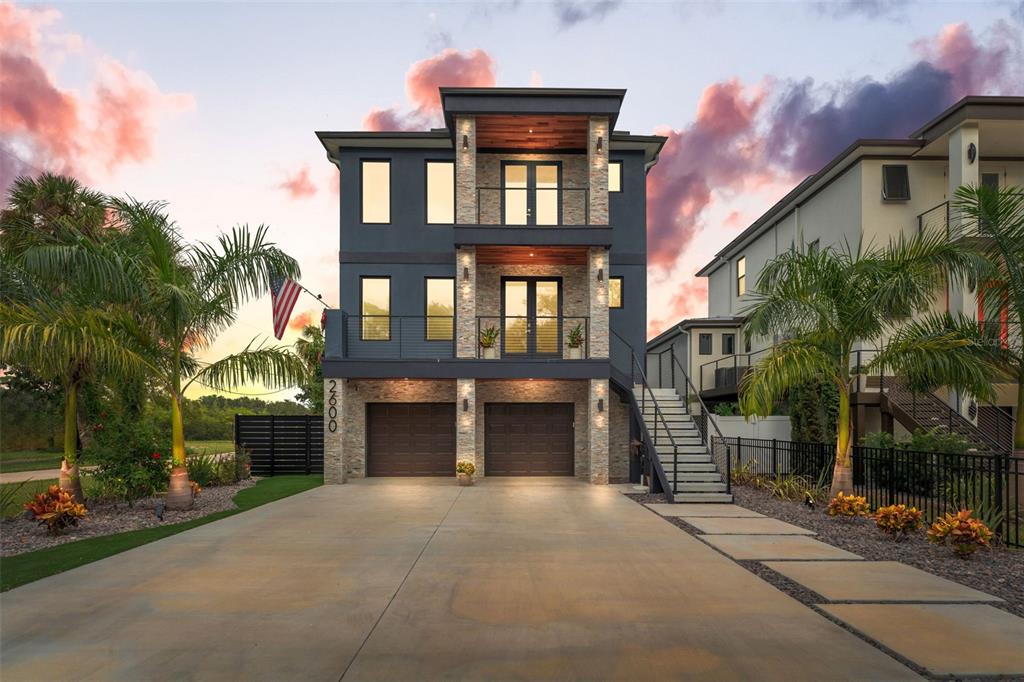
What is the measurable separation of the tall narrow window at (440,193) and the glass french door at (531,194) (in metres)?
1.75

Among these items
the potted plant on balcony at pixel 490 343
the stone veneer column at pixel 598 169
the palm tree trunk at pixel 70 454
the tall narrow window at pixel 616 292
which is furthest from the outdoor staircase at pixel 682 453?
the palm tree trunk at pixel 70 454

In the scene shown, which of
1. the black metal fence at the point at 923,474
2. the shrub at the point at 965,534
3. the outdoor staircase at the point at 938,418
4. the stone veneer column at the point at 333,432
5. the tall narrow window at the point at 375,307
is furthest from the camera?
the tall narrow window at the point at 375,307

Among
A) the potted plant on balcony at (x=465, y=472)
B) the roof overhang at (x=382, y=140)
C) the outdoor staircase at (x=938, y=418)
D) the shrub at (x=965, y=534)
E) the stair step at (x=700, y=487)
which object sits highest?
the roof overhang at (x=382, y=140)

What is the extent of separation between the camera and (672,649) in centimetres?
496

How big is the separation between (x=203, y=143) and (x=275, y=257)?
35.7ft

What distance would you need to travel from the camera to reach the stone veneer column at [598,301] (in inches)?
677

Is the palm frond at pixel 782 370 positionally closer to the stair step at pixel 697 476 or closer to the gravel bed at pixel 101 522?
the stair step at pixel 697 476

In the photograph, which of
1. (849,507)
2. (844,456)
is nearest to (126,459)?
(849,507)

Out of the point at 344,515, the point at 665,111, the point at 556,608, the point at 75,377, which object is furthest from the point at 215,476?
the point at 665,111

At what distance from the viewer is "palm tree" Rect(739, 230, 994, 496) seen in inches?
412

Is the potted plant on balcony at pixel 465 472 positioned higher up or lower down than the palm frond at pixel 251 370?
lower down

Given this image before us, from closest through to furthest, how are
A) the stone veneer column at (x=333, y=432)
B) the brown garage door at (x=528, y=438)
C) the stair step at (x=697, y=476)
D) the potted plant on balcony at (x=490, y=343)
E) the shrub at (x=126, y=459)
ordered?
the shrub at (x=126, y=459), the stair step at (x=697, y=476), the stone veneer column at (x=333, y=432), the potted plant on balcony at (x=490, y=343), the brown garage door at (x=528, y=438)

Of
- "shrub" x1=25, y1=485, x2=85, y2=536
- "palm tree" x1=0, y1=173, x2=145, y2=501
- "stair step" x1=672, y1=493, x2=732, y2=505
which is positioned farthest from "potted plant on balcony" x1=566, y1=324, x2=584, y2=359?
"shrub" x1=25, y1=485, x2=85, y2=536

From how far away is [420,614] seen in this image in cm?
578
